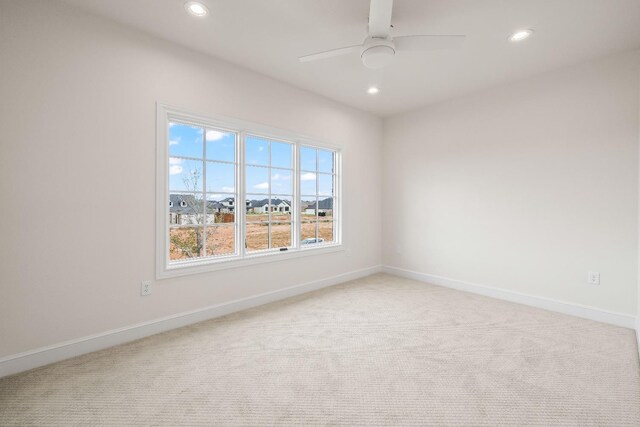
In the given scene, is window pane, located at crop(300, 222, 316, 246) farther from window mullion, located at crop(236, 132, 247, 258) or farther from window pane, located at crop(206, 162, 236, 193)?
window pane, located at crop(206, 162, 236, 193)

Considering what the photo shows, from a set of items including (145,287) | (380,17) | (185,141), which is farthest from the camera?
(185,141)

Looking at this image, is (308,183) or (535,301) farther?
(308,183)

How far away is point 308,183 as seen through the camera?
4.13 meters

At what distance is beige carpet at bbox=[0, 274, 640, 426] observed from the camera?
5.48 ft

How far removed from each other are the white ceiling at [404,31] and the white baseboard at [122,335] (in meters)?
2.64

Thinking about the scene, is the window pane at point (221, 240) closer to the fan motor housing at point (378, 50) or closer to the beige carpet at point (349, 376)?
the beige carpet at point (349, 376)

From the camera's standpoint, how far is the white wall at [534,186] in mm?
2918

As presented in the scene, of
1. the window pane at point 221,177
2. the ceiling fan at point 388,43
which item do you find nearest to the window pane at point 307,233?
the window pane at point 221,177

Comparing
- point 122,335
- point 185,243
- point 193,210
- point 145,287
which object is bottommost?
A: point 122,335

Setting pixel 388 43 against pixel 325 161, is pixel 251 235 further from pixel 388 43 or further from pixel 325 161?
pixel 388 43

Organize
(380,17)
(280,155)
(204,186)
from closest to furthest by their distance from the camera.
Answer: (380,17) → (204,186) → (280,155)

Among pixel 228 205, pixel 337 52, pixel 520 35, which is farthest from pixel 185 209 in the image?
pixel 520 35

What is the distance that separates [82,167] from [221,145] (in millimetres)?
1295

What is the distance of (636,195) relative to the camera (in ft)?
9.22
